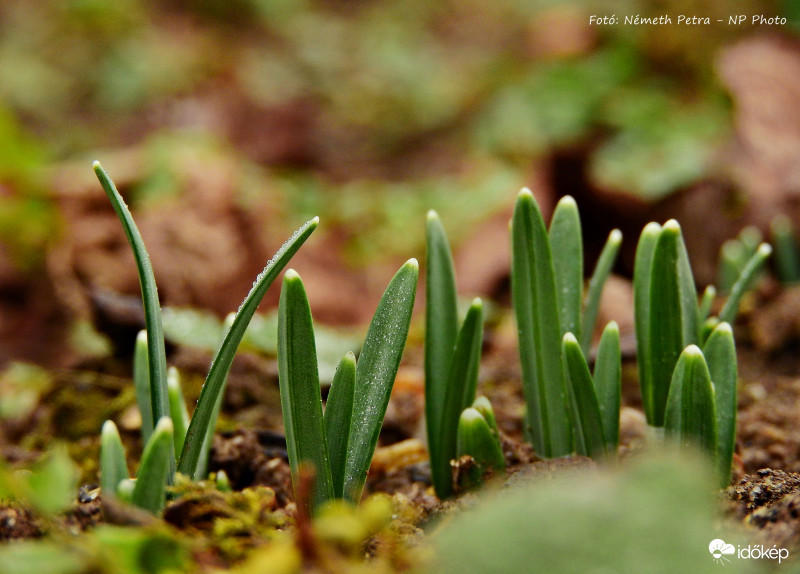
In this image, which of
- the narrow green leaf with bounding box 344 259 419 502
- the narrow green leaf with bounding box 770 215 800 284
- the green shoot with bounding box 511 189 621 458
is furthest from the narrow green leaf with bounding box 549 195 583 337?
the narrow green leaf with bounding box 770 215 800 284

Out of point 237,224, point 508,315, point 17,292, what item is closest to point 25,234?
point 17,292

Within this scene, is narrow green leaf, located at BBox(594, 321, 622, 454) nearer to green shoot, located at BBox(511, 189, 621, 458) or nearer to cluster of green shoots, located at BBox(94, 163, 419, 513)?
green shoot, located at BBox(511, 189, 621, 458)

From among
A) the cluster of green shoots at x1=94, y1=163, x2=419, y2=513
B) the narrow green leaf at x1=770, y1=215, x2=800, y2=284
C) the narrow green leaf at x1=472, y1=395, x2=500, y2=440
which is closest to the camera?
the cluster of green shoots at x1=94, y1=163, x2=419, y2=513

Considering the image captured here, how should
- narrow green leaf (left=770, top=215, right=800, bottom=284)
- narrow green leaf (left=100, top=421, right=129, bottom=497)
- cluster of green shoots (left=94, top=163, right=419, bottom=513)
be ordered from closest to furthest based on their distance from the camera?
cluster of green shoots (left=94, top=163, right=419, bottom=513)
narrow green leaf (left=100, top=421, right=129, bottom=497)
narrow green leaf (left=770, top=215, right=800, bottom=284)

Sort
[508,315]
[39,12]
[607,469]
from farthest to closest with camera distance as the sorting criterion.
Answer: [39,12], [508,315], [607,469]

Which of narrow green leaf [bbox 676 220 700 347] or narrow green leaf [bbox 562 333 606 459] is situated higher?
narrow green leaf [bbox 676 220 700 347]

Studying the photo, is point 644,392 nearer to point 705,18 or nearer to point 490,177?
point 490,177

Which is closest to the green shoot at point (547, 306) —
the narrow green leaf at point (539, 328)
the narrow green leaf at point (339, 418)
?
the narrow green leaf at point (539, 328)

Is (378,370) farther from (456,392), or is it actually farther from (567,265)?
(567,265)

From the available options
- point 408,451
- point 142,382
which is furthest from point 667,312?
point 142,382
